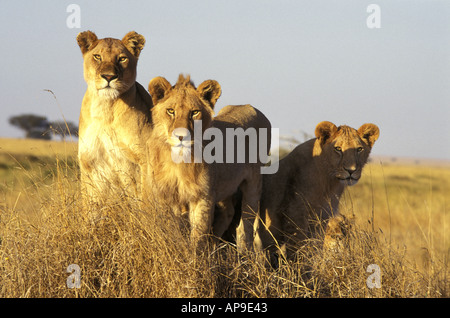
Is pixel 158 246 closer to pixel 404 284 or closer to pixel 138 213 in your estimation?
pixel 138 213

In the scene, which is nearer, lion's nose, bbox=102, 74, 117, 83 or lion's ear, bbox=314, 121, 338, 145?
lion's nose, bbox=102, 74, 117, 83

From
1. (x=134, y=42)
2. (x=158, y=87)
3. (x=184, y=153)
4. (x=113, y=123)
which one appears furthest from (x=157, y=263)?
(x=134, y=42)

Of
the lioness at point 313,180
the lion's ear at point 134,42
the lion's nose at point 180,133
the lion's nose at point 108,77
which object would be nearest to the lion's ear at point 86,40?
the lion's ear at point 134,42

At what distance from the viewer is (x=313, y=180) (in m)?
6.08

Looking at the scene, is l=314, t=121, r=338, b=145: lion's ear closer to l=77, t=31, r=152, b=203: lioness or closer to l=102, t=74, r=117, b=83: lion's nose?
l=77, t=31, r=152, b=203: lioness

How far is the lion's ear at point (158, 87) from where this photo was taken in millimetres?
4945

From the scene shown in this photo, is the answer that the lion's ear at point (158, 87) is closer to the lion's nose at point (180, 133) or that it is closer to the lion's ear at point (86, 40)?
the lion's nose at point (180, 133)

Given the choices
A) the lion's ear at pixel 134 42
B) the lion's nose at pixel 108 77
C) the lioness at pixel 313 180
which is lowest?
the lioness at pixel 313 180

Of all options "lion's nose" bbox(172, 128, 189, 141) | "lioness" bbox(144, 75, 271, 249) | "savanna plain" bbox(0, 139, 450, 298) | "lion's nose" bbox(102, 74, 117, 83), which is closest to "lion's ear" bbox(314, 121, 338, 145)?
"savanna plain" bbox(0, 139, 450, 298)

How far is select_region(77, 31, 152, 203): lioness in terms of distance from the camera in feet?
17.7

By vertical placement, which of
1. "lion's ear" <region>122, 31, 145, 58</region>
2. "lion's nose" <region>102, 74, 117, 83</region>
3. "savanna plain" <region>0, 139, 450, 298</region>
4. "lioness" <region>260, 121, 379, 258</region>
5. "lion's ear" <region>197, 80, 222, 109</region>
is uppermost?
"lion's ear" <region>122, 31, 145, 58</region>

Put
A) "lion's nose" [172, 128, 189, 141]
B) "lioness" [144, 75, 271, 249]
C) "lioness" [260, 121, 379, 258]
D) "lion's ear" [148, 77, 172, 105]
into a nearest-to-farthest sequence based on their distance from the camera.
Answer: "lion's nose" [172, 128, 189, 141] < "lioness" [144, 75, 271, 249] < "lion's ear" [148, 77, 172, 105] < "lioness" [260, 121, 379, 258]

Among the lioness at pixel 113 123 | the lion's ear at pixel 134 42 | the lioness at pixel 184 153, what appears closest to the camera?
the lioness at pixel 184 153
